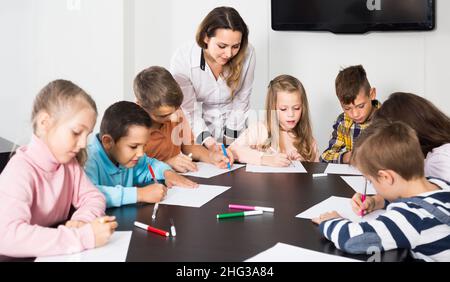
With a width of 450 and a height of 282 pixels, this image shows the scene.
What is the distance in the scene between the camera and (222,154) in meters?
2.11

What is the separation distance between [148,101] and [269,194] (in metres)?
0.65

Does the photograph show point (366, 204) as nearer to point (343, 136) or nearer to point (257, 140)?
point (257, 140)

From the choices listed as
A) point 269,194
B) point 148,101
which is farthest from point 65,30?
point 269,194

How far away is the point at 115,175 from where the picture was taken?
63.3 inches

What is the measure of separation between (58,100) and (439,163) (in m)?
1.07

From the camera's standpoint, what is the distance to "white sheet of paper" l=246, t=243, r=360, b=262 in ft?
3.32

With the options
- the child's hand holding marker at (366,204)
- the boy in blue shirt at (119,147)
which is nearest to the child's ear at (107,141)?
the boy in blue shirt at (119,147)

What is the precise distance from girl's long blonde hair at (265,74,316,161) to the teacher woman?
0.57ft

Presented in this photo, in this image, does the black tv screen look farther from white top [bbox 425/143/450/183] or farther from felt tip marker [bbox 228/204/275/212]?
felt tip marker [bbox 228/204/275/212]

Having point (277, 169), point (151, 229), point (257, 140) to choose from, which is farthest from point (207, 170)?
point (151, 229)

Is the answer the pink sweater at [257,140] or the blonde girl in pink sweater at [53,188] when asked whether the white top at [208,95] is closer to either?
the pink sweater at [257,140]

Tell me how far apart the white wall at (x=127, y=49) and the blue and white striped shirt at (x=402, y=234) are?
2.28 m

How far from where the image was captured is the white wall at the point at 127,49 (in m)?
3.37
